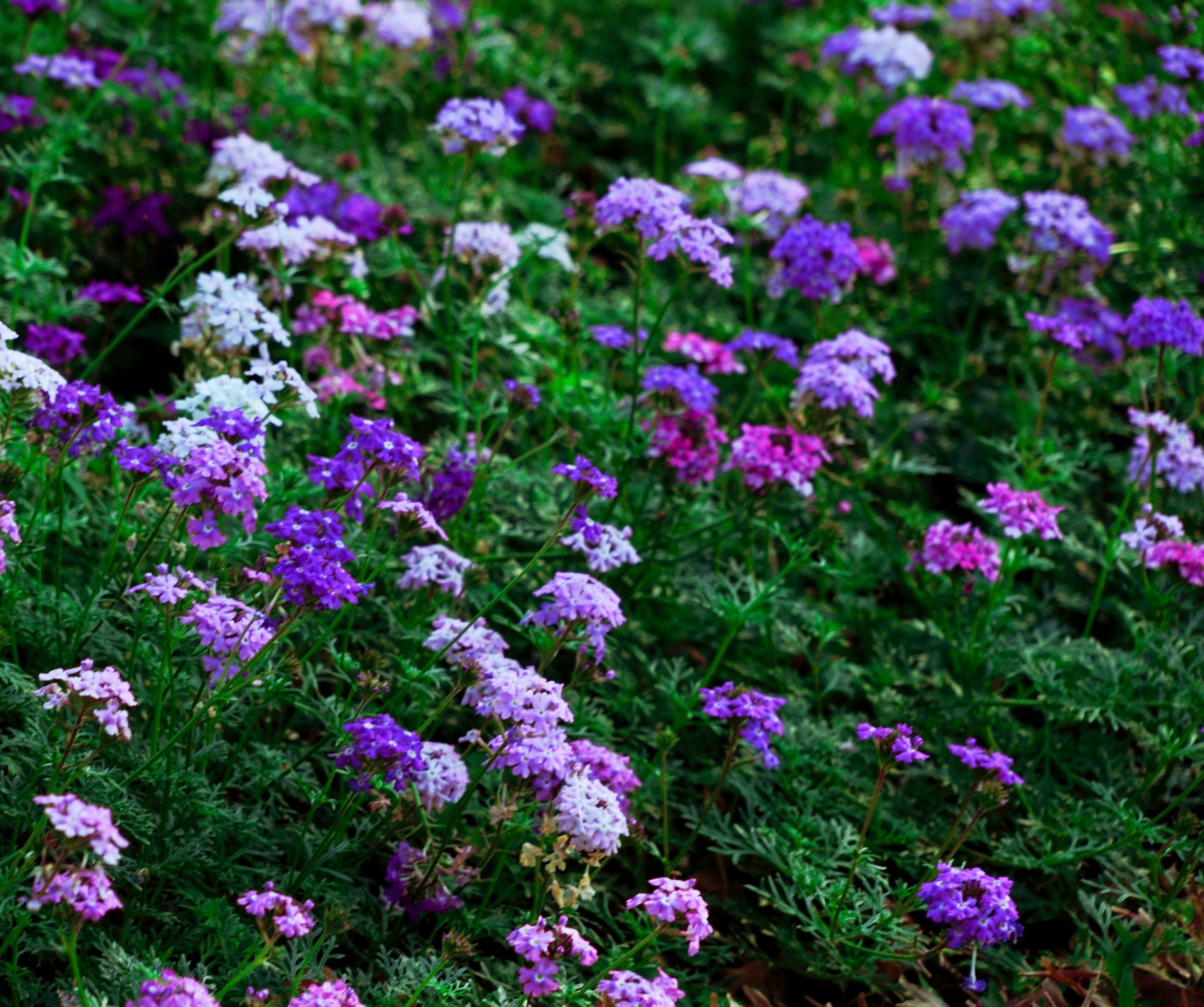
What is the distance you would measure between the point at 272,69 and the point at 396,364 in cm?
199

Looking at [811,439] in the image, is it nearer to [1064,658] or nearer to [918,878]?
[1064,658]

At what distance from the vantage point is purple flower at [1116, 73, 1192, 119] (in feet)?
14.6

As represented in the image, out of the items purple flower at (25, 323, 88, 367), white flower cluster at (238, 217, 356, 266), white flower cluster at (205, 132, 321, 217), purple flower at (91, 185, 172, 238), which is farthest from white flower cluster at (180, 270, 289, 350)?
purple flower at (91, 185, 172, 238)

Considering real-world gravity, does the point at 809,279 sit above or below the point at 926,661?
above

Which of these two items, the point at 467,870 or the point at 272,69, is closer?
the point at 467,870

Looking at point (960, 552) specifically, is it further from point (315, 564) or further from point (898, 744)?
point (315, 564)

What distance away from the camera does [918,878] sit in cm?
292

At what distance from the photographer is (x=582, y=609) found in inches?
93.8

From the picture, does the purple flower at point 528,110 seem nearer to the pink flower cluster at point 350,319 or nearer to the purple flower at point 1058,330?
the pink flower cluster at point 350,319

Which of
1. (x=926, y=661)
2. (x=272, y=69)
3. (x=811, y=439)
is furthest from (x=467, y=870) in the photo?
(x=272, y=69)

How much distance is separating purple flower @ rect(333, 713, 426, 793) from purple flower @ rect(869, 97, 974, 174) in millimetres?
2981

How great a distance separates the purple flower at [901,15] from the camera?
5004 millimetres

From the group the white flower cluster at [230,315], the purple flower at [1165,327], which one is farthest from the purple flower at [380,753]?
the purple flower at [1165,327]

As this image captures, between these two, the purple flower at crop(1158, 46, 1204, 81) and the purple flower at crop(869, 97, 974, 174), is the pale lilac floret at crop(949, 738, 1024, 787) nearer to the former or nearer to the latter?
the purple flower at crop(869, 97, 974, 174)
